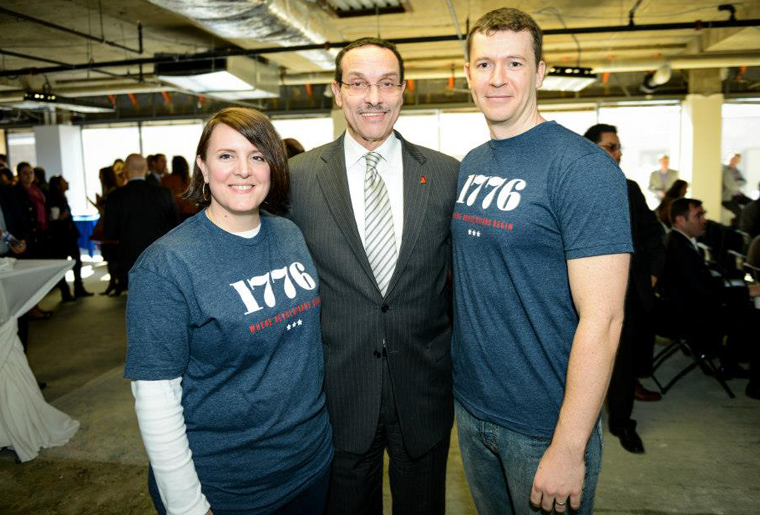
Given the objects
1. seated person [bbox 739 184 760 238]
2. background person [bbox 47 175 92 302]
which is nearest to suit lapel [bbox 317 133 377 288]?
seated person [bbox 739 184 760 238]

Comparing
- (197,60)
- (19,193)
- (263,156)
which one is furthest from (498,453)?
(197,60)

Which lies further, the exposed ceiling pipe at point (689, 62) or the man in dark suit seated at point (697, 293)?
the exposed ceiling pipe at point (689, 62)

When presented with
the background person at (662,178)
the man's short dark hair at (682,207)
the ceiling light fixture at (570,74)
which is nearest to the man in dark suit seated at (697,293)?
the man's short dark hair at (682,207)

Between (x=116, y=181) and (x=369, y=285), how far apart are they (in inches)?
254

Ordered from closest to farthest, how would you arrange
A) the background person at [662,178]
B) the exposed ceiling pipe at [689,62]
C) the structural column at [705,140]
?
the exposed ceiling pipe at [689,62] → the background person at [662,178] → the structural column at [705,140]

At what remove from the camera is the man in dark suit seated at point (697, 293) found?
3.67m

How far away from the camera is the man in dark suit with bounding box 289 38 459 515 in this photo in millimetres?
1586

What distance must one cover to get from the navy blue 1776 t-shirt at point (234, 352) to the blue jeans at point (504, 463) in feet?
1.47

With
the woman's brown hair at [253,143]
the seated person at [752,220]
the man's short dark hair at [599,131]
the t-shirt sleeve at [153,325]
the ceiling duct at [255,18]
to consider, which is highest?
the ceiling duct at [255,18]

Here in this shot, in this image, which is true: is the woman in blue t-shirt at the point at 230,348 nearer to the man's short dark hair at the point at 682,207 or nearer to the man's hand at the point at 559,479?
the man's hand at the point at 559,479

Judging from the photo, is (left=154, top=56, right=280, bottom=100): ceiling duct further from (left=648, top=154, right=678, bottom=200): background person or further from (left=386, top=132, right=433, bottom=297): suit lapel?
(left=648, top=154, right=678, bottom=200): background person

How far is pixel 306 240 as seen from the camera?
1.65 metres

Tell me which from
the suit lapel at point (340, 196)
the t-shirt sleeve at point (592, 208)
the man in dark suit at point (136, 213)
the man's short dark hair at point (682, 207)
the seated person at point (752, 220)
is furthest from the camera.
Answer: the seated person at point (752, 220)

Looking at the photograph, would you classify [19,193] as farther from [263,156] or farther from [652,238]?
[652,238]
